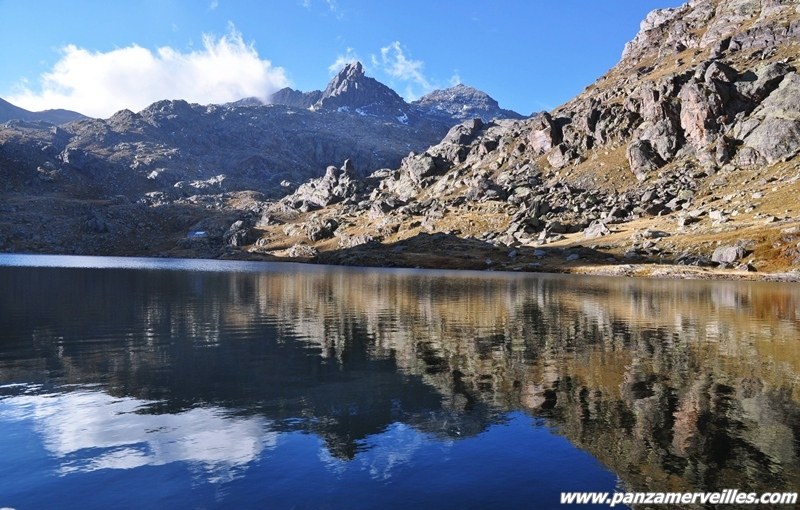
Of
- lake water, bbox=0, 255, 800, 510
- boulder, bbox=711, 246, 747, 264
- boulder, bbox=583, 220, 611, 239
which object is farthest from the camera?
boulder, bbox=583, 220, 611, 239

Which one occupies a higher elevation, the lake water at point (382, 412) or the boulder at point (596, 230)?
the boulder at point (596, 230)

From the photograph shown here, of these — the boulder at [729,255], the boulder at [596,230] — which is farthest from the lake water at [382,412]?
the boulder at [596,230]

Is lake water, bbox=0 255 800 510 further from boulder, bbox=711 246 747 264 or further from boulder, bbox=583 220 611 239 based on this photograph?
boulder, bbox=583 220 611 239

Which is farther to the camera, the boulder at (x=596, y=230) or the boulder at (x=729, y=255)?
the boulder at (x=596, y=230)

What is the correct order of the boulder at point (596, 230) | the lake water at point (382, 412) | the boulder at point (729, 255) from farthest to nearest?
the boulder at point (596, 230), the boulder at point (729, 255), the lake water at point (382, 412)

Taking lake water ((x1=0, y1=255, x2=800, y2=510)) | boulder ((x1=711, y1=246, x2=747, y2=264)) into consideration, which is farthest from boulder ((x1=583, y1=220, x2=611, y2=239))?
lake water ((x1=0, y1=255, x2=800, y2=510))

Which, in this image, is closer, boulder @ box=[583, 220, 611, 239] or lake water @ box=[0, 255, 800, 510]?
lake water @ box=[0, 255, 800, 510]

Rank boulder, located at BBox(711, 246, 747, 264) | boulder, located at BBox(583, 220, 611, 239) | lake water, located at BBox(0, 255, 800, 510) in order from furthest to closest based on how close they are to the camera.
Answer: boulder, located at BBox(583, 220, 611, 239) < boulder, located at BBox(711, 246, 747, 264) < lake water, located at BBox(0, 255, 800, 510)

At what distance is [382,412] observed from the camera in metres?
22.5

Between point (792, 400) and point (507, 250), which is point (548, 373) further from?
point (507, 250)

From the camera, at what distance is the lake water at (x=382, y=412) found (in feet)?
50.6

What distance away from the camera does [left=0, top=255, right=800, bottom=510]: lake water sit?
50.6 ft

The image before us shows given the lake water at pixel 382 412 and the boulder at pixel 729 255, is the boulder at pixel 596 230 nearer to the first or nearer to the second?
→ the boulder at pixel 729 255

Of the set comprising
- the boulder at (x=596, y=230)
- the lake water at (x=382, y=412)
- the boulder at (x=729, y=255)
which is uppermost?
the boulder at (x=596, y=230)
